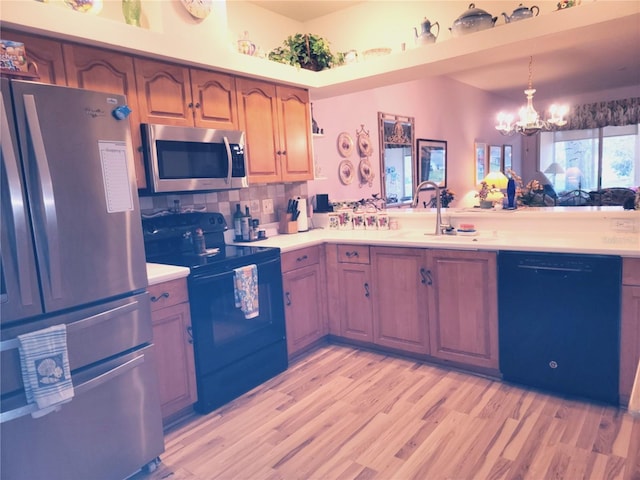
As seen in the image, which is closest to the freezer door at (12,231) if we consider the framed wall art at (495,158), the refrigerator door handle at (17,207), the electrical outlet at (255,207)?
the refrigerator door handle at (17,207)

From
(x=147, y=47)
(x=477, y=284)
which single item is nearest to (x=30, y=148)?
(x=147, y=47)

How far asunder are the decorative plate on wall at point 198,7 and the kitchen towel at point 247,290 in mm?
1612

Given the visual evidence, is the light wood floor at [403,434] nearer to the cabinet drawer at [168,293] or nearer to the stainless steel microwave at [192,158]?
the cabinet drawer at [168,293]

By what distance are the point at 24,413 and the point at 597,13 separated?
3.26 metres

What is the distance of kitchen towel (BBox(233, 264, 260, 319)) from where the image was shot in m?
2.66

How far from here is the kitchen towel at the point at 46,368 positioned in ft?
5.24

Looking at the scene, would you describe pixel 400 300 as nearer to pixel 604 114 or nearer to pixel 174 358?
pixel 174 358

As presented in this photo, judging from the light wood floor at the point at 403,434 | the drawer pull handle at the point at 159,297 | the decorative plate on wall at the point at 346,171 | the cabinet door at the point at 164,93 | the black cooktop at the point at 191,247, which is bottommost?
the light wood floor at the point at 403,434

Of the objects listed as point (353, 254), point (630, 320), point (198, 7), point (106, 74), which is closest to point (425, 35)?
point (198, 7)

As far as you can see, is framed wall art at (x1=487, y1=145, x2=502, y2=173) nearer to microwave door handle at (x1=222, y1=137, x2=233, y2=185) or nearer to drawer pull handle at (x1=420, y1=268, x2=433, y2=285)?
drawer pull handle at (x1=420, y1=268, x2=433, y2=285)

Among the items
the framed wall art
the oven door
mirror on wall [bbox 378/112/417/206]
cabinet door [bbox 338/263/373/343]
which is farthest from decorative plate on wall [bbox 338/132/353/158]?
the framed wall art

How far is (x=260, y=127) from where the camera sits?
3318mm

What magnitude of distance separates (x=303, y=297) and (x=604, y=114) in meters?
7.97

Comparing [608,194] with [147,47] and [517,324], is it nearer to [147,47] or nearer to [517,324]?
[517,324]
